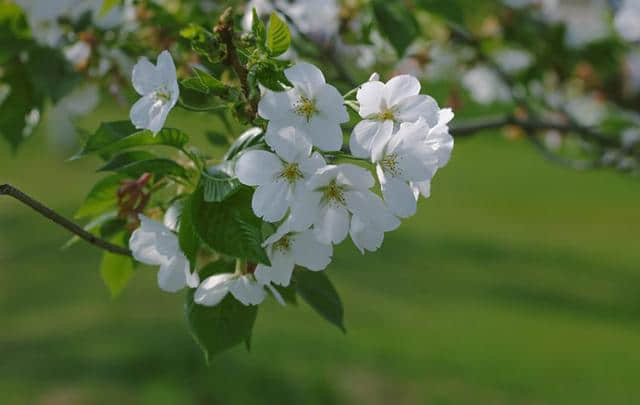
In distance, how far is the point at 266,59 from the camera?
0.75 meters

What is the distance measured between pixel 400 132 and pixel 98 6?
2.98 ft

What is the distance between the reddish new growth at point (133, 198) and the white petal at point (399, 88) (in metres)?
0.35

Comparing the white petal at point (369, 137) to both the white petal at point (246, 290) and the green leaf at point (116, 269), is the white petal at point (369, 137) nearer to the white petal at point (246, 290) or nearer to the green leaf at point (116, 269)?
the white petal at point (246, 290)

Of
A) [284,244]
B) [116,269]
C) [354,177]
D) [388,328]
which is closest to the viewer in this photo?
[354,177]

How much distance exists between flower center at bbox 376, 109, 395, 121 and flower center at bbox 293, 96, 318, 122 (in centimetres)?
6

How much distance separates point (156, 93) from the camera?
81 centimetres

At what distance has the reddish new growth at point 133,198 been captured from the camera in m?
0.99

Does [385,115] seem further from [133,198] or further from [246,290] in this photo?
[133,198]

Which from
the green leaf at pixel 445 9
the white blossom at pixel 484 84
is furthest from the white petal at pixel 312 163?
the white blossom at pixel 484 84

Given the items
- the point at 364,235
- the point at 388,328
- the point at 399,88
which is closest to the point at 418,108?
the point at 399,88

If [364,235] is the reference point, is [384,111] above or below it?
above

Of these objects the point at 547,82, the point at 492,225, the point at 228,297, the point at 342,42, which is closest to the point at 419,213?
the point at 492,225

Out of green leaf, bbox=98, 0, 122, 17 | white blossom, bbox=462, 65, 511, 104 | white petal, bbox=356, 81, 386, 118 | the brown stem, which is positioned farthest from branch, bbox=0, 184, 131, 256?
white blossom, bbox=462, 65, 511, 104

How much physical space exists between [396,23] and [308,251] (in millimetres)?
654
